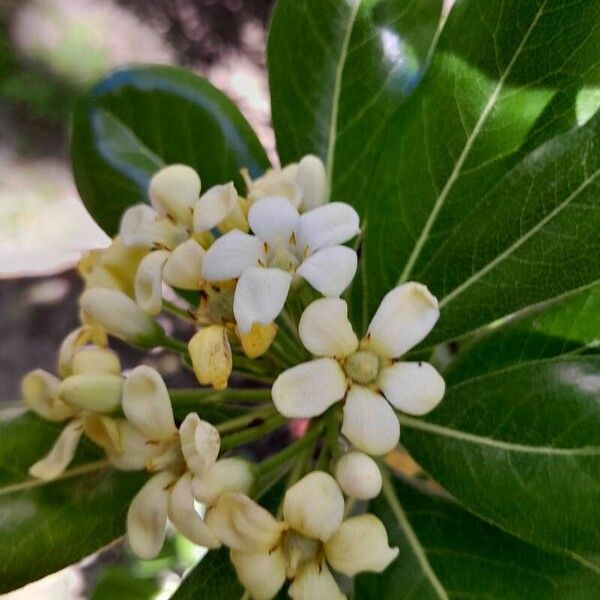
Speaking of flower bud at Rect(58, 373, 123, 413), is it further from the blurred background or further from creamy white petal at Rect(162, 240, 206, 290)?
the blurred background

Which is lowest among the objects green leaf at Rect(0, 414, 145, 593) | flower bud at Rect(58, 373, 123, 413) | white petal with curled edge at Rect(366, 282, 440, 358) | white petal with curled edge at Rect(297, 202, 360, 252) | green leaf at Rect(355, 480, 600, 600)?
green leaf at Rect(355, 480, 600, 600)

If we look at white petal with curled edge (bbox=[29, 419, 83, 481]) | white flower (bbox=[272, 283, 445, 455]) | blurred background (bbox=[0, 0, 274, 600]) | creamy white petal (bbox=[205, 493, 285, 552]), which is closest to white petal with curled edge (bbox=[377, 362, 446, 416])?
white flower (bbox=[272, 283, 445, 455])

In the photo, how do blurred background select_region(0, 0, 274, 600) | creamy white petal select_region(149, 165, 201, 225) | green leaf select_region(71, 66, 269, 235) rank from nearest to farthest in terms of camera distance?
creamy white petal select_region(149, 165, 201, 225) < green leaf select_region(71, 66, 269, 235) < blurred background select_region(0, 0, 274, 600)

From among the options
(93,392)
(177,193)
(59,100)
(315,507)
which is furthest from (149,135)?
(59,100)

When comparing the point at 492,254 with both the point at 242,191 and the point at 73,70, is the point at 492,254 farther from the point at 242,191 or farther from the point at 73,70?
the point at 73,70

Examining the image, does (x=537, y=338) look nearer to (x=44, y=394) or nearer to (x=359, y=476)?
(x=359, y=476)
